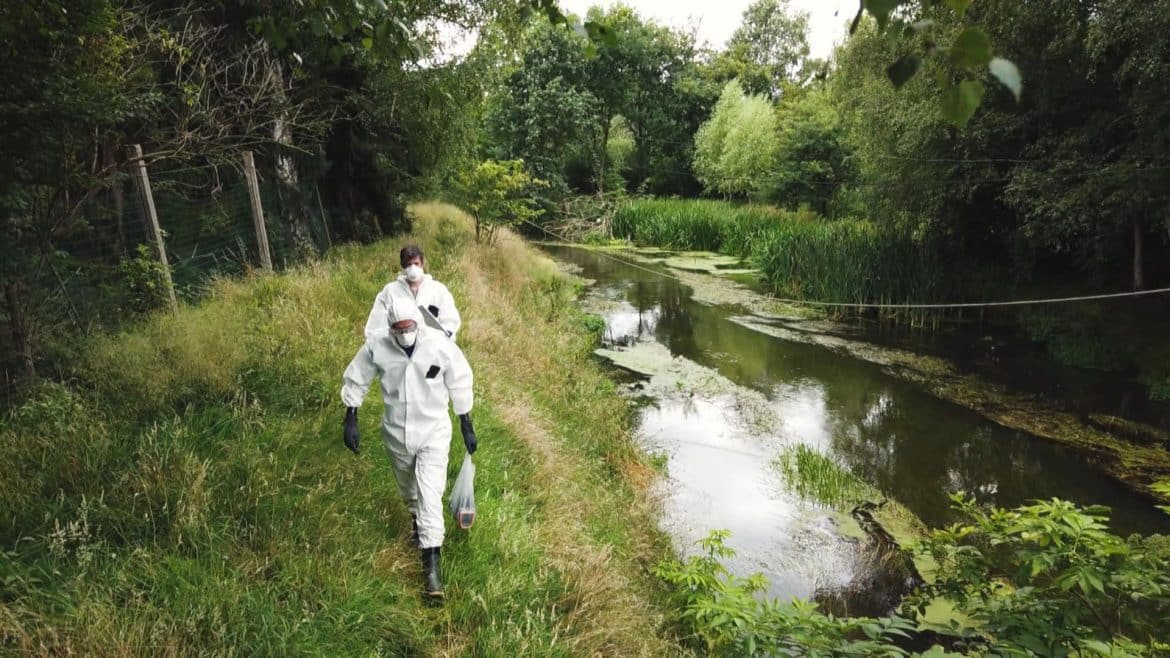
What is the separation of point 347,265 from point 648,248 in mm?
17086

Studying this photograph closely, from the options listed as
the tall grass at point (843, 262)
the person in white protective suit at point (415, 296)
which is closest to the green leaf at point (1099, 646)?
the person in white protective suit at point (415, 296)

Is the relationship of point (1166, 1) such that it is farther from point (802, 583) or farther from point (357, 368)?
point (357, 368)

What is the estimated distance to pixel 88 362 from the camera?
432 centimetres

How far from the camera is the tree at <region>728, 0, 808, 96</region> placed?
1788 inches

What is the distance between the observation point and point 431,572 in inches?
119

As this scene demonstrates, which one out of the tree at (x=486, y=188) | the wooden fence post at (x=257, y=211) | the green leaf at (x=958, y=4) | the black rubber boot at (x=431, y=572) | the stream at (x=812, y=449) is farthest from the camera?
the tree at (x=486, y=188)

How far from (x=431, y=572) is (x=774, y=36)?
171 feet

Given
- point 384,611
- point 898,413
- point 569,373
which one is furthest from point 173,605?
point 898,413

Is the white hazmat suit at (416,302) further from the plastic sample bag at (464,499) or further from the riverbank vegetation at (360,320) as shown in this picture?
the riverbank vegetation at (360,320)

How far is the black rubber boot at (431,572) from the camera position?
2973 mm

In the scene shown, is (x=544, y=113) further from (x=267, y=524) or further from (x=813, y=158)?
(x=267, y=524)

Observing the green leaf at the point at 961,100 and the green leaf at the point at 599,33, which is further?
the green leaf at the point at 599,33

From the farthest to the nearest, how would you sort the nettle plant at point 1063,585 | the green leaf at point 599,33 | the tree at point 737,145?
the tree at point 737,145 < the nettle plant at point 1063,585 < the green leaf at point 599,33

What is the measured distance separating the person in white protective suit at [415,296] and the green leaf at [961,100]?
2.87 metres
